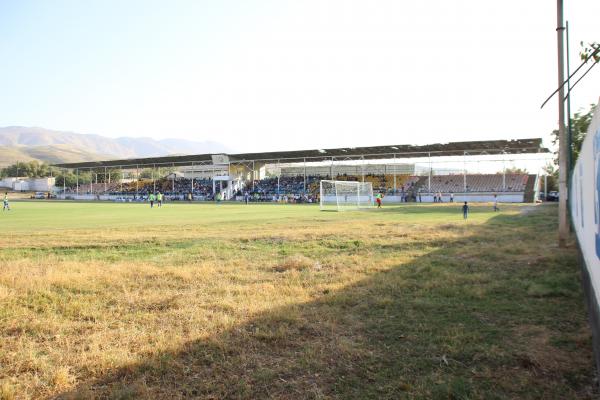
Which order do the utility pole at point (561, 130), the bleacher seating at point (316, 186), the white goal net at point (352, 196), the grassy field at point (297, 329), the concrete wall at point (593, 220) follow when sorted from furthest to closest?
the bleacher seating at point (316, 186)
the white goal net at point (352, 196)
the utility pole at point (561, 130)
the concrete wall at point (593, 220)
the grassy field at point (297, 329)

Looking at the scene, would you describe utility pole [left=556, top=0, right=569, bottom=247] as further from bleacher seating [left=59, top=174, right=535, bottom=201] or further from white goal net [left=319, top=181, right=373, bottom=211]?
bleacher seating [left=59, top=174, right=535, bottom=201]

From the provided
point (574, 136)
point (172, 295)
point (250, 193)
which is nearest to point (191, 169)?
point (250, 193)

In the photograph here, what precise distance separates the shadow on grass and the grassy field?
20mm

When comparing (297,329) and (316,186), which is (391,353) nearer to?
(297,329)

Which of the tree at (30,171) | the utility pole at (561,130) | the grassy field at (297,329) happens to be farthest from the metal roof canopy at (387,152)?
the tree at (30,171)

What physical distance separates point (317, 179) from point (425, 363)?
7785 cm

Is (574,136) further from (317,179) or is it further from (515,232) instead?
(317,179)

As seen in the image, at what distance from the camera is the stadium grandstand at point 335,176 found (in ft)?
197

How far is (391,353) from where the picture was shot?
4.72m

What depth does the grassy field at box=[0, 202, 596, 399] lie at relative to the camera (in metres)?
4.00

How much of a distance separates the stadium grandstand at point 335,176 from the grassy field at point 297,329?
5004 cm

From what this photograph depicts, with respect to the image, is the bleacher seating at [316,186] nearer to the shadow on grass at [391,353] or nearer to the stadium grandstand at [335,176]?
the stadium grandstand at [335,176]

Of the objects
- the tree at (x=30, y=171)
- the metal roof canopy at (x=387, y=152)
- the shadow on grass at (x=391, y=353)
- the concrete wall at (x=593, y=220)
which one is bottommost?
the shadow on grass at (x=391, y=353)

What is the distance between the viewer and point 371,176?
79312 mm
